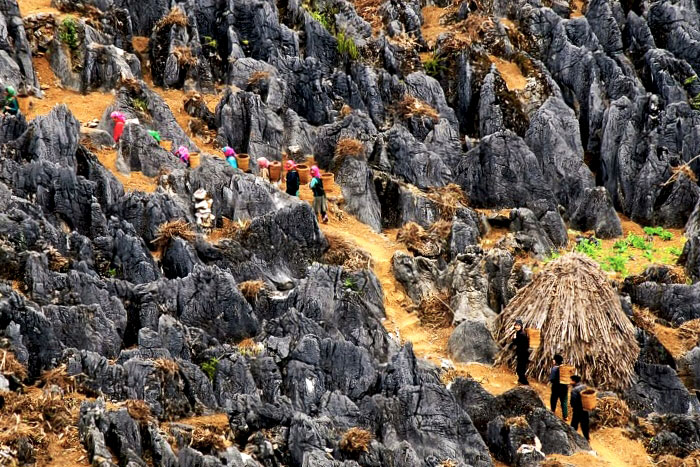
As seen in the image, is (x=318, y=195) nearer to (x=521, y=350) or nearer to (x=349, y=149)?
(x=349, y=149)

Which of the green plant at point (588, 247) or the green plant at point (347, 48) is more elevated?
the green plant at point (347, 48)

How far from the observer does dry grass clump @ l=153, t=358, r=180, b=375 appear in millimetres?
15289

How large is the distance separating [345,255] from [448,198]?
5413mm

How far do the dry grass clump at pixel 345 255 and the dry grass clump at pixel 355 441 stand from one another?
6714 mm

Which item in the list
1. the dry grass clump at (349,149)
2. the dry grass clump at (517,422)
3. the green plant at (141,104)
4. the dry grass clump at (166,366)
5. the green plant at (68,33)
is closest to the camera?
the dry grass clump at (166,366)

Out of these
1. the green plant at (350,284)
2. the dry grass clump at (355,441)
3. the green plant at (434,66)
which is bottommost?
the dry grass clump at (355,441)

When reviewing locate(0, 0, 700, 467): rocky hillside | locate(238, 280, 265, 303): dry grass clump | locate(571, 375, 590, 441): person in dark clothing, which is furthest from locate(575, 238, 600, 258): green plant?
locate(238, 280, 265, 303): dry grass clump

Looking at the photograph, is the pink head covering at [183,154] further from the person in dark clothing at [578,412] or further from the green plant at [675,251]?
the green plant at [675,251]

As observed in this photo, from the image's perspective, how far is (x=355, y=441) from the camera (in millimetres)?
14836

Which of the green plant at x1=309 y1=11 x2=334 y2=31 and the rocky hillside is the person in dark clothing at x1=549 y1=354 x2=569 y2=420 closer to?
the rocky hillside

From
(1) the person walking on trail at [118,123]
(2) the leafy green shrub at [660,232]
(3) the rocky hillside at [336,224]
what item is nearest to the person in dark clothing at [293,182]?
(3) the rocky hillside at [336,224]

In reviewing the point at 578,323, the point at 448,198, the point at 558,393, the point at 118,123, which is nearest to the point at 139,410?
the point at 558,393

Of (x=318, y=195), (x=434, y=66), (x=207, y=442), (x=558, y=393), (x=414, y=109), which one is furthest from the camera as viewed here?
(x=434, y=66)

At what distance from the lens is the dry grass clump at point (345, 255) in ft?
71.5
